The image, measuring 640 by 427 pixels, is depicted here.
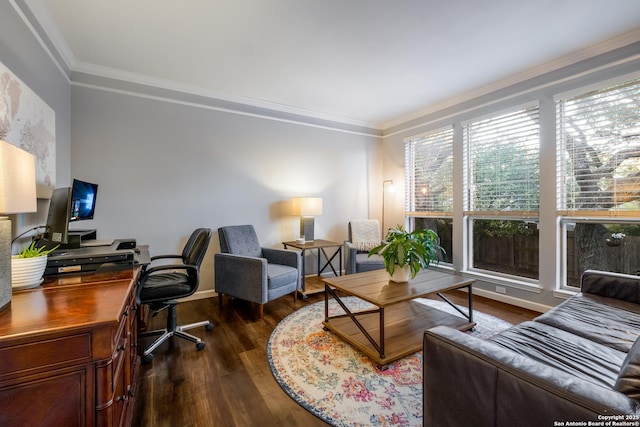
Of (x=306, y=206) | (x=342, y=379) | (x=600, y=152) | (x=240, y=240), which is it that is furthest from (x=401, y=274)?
(x=600, y=152)

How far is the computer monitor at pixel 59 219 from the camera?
5.11ft

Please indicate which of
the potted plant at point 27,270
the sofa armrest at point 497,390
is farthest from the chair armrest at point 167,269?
the sofa armrest at point 497,390

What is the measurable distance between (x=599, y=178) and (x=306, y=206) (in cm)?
306

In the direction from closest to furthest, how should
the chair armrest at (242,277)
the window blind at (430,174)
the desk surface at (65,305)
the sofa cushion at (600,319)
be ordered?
the desk surface at (65,305)
the sofa cushion at (600,319)
the chair armrest at (242,277)
the window blind at (430,174)

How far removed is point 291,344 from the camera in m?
2.23

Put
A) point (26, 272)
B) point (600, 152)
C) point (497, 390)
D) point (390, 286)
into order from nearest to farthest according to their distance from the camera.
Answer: point (497, 390) → point (26, 272) → point (390, 286) → point (600, 152)

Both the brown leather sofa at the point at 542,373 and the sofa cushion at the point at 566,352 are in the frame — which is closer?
the brown leather sofa at the point at 542,373

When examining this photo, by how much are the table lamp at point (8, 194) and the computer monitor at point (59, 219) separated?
47 centimetres

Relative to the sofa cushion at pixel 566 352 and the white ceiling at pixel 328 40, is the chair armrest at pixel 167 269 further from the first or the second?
the sofa cushion at pixel 566 352

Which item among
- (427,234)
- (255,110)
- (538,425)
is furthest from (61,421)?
(255,110)

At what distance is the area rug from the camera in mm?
1491

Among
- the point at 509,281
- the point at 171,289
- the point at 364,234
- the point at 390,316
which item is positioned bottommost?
the point at 390,316

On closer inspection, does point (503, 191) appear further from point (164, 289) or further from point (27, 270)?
point (27, 270)

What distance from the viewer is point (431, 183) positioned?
159 inches
